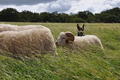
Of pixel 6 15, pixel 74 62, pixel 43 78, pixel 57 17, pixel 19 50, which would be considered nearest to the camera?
pixel 43 78

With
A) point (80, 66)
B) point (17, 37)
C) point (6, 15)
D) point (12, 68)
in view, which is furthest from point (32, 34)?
point (6, 15)

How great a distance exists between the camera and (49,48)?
5898mm

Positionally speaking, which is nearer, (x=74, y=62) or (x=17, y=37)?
(x=74, y=62)

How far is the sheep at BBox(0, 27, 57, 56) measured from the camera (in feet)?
17.4

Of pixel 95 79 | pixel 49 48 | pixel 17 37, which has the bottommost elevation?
pixel 95 79

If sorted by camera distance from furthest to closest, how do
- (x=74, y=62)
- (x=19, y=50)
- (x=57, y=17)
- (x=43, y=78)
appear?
(x=57, y=17) < (x=19, y=50) < (x=74, y=62) < (x=43, y=78)

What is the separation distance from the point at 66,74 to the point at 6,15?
221 feet

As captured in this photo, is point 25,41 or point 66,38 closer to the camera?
point 25,41

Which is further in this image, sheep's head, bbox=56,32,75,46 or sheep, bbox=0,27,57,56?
sheep's head, bbox=56,32,75,46

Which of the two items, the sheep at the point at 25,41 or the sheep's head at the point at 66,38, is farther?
the sheep's head at the point at 66,38

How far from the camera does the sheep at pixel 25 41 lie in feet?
17.4

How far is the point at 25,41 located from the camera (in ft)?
17.9

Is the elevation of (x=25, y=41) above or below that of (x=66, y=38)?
above

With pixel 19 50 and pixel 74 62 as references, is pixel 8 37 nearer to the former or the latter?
pixel 19 50
